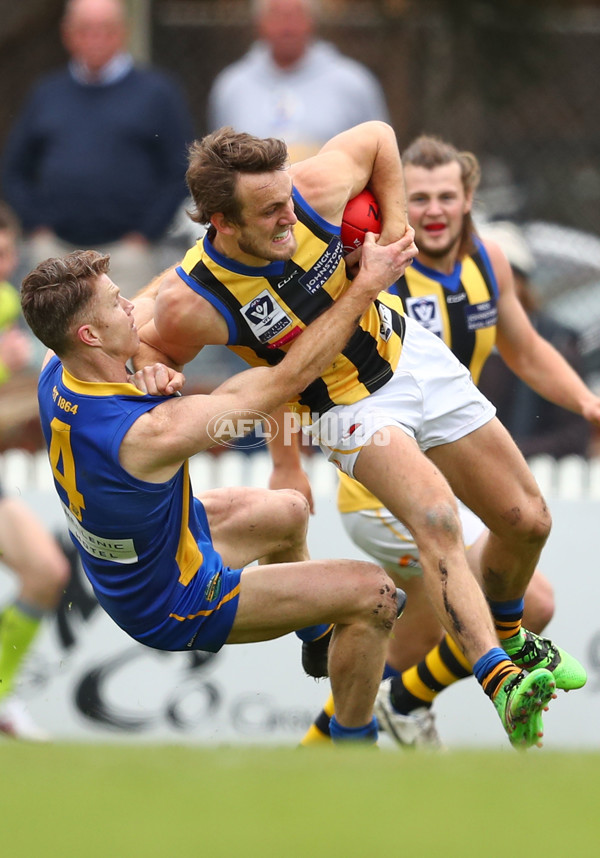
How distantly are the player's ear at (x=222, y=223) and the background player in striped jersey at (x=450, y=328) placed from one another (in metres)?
1.59

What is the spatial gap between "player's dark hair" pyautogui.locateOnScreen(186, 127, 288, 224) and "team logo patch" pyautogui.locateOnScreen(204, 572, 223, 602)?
1.35m

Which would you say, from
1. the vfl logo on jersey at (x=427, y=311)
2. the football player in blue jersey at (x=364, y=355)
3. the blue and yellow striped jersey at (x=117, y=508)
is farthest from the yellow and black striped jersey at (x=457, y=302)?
the blue and yellow striped jersey at (x=117, y=508)

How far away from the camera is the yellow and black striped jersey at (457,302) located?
6953 millimetres

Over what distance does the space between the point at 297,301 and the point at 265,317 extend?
0.14 m

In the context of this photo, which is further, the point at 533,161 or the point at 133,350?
the point at 533,161

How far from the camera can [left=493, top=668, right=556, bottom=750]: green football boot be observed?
17.0ft

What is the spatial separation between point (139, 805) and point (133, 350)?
6.04ft

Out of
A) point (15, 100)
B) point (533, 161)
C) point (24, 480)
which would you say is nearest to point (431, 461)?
point (24, 480)

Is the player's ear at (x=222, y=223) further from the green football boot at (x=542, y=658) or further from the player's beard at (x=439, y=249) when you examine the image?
the green football boot at (x=542, y=658)

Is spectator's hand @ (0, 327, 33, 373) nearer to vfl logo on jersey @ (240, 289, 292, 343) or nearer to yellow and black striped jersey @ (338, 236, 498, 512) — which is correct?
yellow and black striped jersey @ (338, 236, 498, 512)

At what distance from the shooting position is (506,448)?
602cm

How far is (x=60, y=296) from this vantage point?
5.45 meters

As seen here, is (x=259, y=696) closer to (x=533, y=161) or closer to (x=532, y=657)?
(x=532, y=657)

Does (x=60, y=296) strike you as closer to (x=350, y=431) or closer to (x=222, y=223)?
(x=222, y=223)
